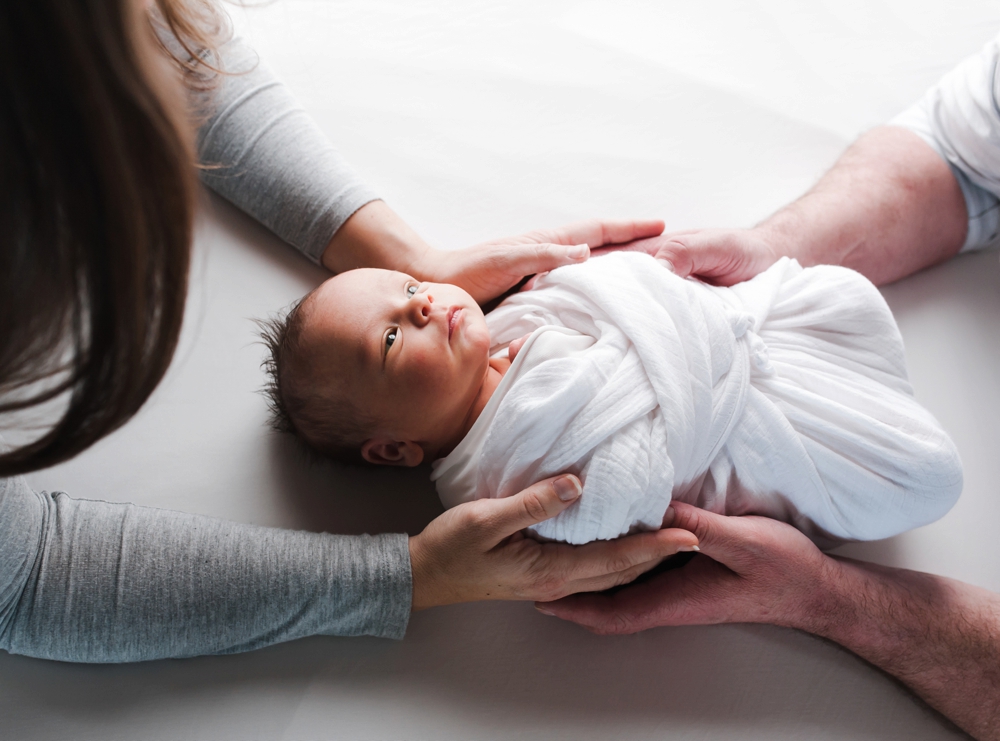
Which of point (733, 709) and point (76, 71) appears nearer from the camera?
point (76, 71)

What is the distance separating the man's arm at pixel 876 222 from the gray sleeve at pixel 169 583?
2.24ft

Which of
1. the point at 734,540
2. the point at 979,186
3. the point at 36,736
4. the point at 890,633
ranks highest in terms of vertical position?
the point at 979,186

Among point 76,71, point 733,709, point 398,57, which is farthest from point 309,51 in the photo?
point 733,709

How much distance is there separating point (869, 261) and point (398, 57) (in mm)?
965

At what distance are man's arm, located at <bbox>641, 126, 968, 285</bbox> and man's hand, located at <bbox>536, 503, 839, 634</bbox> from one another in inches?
17.0

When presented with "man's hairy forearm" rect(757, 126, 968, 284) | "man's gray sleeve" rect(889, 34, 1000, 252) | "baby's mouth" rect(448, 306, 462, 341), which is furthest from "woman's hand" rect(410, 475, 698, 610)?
"man's gray sleeve" rect(889, 34, 1000, 252)

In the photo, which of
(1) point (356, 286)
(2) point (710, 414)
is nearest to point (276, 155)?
(1) point (356, 286)

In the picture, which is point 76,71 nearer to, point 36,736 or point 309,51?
point 36,736

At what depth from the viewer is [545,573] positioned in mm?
883

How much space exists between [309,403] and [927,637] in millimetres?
856

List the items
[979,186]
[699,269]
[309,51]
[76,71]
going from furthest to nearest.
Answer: [309,51] < [979,186] < [699,269] < [76,71]

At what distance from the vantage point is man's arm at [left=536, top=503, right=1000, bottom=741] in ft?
2.98

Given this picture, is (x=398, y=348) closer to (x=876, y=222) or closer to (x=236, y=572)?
(x=236, y=572)

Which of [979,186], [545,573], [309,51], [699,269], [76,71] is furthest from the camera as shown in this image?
[309,51]
